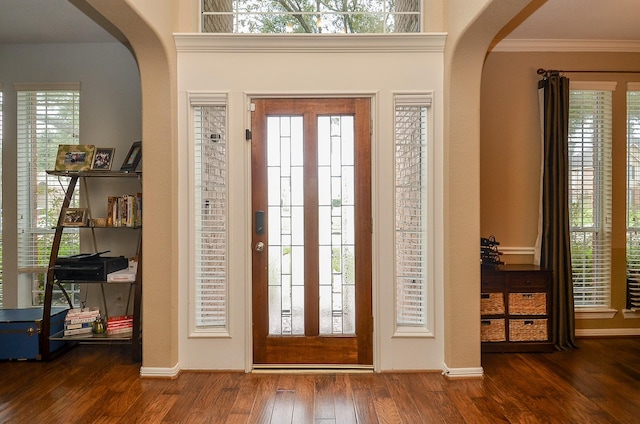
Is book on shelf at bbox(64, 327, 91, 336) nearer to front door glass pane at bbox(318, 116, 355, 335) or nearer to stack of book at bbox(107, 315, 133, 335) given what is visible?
stack of book at bbox(107, 315, 133, 335)

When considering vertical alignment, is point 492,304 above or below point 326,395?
above

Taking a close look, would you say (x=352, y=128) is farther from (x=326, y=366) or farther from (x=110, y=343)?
(x=110, y=343)

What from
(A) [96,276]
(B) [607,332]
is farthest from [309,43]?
(B) [607,332]

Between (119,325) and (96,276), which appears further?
(119,325)

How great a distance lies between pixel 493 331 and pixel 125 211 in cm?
333

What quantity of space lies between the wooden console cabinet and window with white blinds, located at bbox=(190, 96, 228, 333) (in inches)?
87.8

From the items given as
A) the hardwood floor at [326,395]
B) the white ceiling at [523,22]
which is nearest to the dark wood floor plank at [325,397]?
the hardwood floor at [326,395]

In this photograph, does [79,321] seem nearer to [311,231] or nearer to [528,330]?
[311,231]

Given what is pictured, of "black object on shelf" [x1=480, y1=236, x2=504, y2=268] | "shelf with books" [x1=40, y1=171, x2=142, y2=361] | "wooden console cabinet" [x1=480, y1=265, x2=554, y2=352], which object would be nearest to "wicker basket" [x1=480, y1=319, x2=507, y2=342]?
"wooden console cabinet" [x1=480, y1=265, x2=554, y2=352]

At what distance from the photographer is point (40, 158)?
4012mm

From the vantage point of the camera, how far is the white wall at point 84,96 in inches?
153

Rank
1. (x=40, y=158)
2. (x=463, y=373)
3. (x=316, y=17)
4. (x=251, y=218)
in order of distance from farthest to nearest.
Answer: (x=40, y=158) → (x=316, y=17) → (x=251, y=218) → (x=463, y=373)

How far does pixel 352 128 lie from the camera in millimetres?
3121

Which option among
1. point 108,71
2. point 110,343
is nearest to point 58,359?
point 110,343
